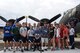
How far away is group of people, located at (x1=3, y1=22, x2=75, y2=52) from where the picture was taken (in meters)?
16.9

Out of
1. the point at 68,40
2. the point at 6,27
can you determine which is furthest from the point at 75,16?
the point at 6,27

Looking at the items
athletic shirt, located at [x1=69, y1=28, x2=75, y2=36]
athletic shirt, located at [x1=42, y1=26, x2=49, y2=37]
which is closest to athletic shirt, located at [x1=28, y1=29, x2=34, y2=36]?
athletic shirt, located at [x1=42, y1=26, x2=49, y2=37]

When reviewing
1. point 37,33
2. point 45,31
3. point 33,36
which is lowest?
point 33,36

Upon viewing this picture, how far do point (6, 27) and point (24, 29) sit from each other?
4.35 feet

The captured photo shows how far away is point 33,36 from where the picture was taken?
17.0 m

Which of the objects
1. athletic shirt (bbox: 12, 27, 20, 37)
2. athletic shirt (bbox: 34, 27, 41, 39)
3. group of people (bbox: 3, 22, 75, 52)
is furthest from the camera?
athletic shirt (bbox: 12, 27, 20, 37)

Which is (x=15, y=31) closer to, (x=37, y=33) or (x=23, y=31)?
(x=23, y=31)

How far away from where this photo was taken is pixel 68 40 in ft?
64.3

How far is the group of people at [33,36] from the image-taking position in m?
16.9

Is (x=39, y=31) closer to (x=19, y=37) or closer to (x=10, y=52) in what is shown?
(x=19, y=37)

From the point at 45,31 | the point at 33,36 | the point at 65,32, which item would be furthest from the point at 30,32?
the point at 65,32

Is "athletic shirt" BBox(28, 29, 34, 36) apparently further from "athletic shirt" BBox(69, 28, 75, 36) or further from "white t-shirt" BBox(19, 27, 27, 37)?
"athletic shirt" BBox(69, 28, 75, 36)

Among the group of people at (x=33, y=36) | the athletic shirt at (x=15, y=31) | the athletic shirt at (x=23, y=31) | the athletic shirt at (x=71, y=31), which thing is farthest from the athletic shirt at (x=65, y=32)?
the athletic shirt at (x=15, y=31)

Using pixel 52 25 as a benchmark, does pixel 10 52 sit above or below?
below
